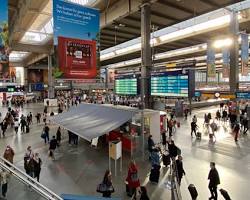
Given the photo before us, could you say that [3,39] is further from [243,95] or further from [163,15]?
[243,95]

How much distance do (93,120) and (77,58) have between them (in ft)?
13.5

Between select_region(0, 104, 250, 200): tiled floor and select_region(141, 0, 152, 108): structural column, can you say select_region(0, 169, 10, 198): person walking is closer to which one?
select_region(0, 104, 250, 200): tiled floor

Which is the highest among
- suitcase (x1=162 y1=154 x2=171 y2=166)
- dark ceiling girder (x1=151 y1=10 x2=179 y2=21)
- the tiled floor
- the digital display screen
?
dark ceiling girder (x1=151 y1=10 x2=179 y2=21)

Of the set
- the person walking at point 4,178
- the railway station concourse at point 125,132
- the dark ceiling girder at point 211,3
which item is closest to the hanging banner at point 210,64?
the railway station concourse at point 125,132

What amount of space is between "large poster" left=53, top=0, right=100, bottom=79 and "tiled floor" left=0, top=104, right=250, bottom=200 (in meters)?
3.95

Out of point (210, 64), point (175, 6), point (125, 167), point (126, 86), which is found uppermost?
point (175, 6)

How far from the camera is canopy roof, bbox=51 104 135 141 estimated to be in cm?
1127

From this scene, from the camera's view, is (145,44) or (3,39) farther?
(145,44)

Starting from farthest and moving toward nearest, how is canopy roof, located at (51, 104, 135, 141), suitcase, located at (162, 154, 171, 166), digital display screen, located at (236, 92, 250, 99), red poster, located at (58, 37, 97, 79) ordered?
digital display screen, located at (236, 92, 250, 99) → canopy roof, located at (51, 104, 135, 141) → suitcase, located at (162, 154, 171, 166) → red poster, located at (58, 37, 97, 79)

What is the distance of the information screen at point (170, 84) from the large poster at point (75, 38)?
563 centimetres

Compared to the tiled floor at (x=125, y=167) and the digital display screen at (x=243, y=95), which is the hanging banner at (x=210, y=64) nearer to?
the digital display screen at (x=243, y=95)

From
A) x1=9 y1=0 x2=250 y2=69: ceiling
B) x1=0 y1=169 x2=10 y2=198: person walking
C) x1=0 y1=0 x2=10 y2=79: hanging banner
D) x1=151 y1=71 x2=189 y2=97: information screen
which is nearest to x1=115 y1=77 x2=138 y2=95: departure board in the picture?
x1=9 y1=0 x2=250 y2=69: ceiling

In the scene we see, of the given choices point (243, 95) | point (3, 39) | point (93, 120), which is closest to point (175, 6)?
point (243, 95)

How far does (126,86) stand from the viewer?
21.8 metres
